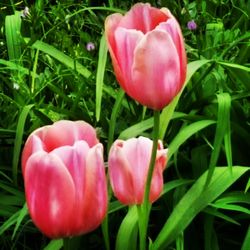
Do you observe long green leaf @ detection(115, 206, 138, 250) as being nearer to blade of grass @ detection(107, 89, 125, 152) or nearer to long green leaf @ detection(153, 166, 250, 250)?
long green leaf @ detection(153, 166, 250, 250)

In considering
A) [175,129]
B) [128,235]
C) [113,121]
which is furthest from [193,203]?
[175,129]

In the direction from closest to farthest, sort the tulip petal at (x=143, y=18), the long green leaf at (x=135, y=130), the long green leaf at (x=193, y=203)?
the tulip petal at (x=143, y=18), the long green leaf at (x=193, y=203), the long green leaf at (x=135, y=130)

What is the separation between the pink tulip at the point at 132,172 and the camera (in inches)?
30.7

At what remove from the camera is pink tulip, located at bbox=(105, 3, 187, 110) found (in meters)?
0.71

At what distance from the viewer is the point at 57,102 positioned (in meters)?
1.85

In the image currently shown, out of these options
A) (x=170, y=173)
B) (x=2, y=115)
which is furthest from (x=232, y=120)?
(x=2, y=115)

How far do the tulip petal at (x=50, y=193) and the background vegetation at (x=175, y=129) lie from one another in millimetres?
517

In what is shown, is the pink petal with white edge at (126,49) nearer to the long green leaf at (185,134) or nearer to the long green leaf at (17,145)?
the long green leaf at (185,134)

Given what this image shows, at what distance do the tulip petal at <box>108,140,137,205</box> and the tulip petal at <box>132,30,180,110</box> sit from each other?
0.09 metres

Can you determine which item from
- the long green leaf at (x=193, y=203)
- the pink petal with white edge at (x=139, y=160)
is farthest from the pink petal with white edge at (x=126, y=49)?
the long green leaf at (x=193, y=203)

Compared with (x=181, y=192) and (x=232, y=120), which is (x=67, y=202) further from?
(x=232, y=120)

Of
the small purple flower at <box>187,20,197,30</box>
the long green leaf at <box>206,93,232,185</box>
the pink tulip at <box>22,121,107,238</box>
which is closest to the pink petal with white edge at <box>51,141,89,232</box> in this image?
the pink tulip at <box>22,121,107,238</box>

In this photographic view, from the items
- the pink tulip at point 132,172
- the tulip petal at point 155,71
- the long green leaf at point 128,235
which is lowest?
the long green leaf at point 128,235

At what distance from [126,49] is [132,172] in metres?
0.14
